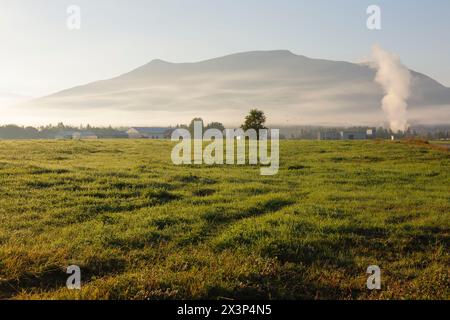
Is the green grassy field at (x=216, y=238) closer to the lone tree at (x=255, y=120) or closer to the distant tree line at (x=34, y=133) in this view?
the lone tree at (x=255, y=120)

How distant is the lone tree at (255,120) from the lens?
103 metres

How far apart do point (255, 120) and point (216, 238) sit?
93682 millimetres

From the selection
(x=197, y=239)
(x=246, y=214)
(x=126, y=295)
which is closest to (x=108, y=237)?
(x=197, y=239)

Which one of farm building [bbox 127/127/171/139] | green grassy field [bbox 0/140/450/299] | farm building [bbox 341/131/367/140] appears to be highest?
farm building [bbox 127/127/171/139]

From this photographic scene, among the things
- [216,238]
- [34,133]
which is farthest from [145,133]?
[216,238]

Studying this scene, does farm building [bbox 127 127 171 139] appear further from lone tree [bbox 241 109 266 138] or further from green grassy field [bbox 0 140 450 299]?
green grassy field [bbox 0 140 450 299]

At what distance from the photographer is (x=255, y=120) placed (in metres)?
104

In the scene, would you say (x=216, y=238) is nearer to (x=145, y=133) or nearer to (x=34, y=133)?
(x=145, y=133)

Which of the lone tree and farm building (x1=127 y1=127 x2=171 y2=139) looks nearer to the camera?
the lone tree

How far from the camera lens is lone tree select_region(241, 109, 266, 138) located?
339 feet

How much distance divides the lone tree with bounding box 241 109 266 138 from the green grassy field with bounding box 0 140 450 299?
3177 inches

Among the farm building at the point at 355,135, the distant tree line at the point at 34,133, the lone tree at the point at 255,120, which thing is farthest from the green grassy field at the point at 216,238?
the distant tree line at the point at 34,133

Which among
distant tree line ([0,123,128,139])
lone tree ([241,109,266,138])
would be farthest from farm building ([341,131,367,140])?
distant tree line ([0,123,128,139])
